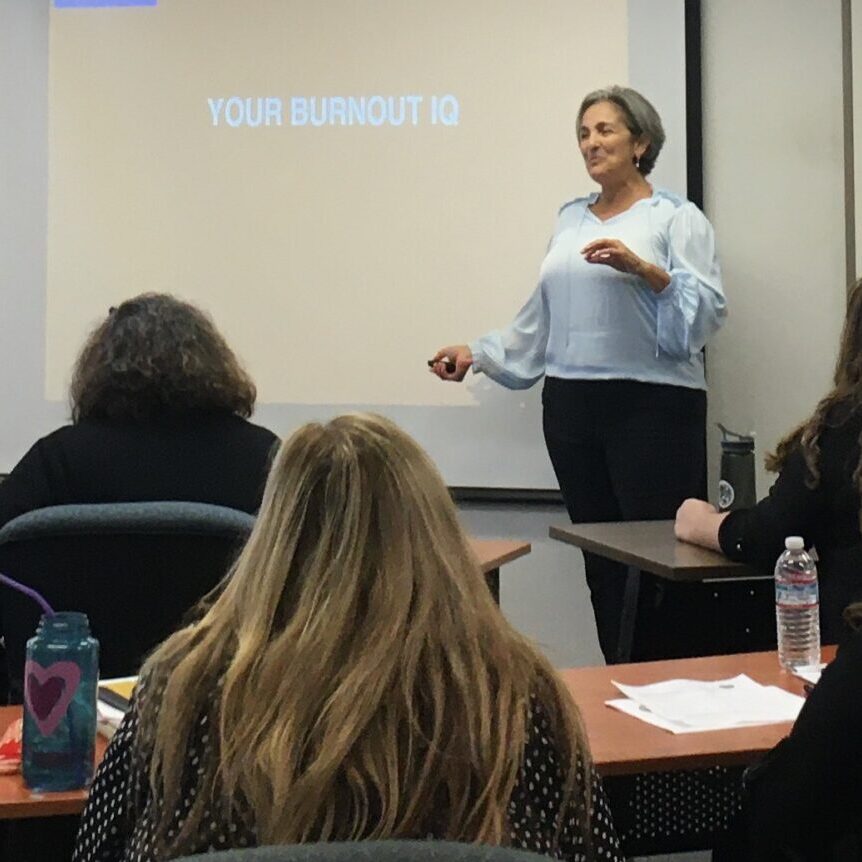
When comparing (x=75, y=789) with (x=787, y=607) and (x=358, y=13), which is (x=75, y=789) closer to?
(x=787, y=607)

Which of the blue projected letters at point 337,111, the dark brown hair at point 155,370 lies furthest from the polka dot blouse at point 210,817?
the blue projected letters at point 337,111

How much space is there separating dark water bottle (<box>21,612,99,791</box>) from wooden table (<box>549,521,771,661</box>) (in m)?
1.32

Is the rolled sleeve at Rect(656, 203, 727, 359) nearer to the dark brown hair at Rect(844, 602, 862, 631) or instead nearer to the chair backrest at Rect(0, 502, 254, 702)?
the chair backrest at Rect(0, 502, 254, 702)

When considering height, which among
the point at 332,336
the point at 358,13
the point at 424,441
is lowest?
the point at 424,441

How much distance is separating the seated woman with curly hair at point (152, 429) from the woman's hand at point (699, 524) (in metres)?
0.92

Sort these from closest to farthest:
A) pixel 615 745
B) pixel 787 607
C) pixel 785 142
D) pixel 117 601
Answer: pixel 615 745 < pixel 117 601 < pixel 787 607 < pixel 785 142

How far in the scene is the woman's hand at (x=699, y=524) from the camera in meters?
2.64

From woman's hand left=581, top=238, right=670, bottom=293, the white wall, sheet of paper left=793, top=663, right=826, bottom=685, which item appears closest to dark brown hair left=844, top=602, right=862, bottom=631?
sheet of paper left=793, top=663, right=826, bottom=685

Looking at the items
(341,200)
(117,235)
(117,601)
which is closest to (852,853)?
(117,601)

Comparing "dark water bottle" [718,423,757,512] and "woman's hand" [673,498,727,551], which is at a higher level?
"dark water bottle" [718,423,757,512]

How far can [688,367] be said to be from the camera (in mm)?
3496

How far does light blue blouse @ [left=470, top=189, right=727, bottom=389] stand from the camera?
341 cm

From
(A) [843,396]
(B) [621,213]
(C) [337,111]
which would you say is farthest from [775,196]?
Answer: (A) [843,396]

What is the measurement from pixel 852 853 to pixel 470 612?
62 centimetres
